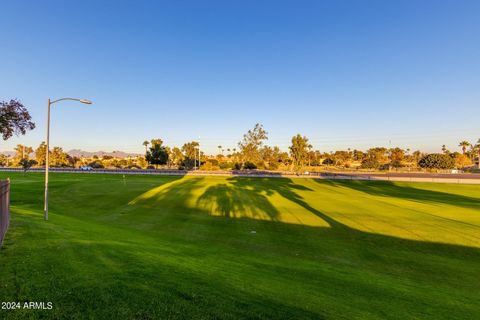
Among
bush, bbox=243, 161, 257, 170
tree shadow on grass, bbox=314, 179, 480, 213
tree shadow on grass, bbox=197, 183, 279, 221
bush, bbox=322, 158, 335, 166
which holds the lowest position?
tree shadow on grass, bbox=314, 179, 480, 213

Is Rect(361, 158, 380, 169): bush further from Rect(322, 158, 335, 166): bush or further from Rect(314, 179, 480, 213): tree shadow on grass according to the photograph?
Rect(314, 179, 480, 213): tree shadow on grass

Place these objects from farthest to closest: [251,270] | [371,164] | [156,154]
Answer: [371,164] → [156,154] → [251,270]

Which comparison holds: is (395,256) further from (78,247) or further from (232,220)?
(78,247)

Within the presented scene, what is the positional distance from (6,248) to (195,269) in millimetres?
6403

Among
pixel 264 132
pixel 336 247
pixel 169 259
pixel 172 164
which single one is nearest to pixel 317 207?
pixel 336 247

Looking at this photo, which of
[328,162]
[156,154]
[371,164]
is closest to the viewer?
[156,154]

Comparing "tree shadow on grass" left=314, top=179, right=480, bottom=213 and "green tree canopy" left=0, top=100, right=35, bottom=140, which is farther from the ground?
"green tree canopy" left=0, top=100, right=35, bottom=140

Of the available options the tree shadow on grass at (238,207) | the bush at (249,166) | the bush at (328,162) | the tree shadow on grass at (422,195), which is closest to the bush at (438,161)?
the bush at (328,162)

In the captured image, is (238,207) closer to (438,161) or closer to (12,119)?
(12,119)

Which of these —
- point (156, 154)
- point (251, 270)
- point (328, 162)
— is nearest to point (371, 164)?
point (328, 162)

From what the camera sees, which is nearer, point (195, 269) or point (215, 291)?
point (215, 291)

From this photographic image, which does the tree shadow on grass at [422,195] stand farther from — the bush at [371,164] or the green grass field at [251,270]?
the bush at [371,164]

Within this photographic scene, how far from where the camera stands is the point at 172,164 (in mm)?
131375

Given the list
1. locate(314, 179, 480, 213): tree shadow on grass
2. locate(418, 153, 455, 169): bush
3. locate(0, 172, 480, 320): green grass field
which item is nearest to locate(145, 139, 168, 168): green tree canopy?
locate(314, 179, 480, 213): tree shadow on grass
